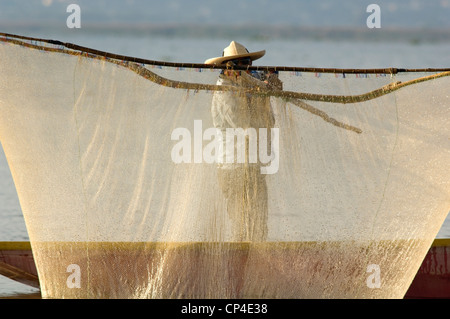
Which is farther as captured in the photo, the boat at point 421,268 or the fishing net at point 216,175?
the boat at point 421,268

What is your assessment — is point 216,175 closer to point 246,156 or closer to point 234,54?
point 246,156

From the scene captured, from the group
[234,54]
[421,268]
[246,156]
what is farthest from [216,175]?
[421,268]

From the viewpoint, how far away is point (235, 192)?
→ 154 inches

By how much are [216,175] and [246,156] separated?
180mm

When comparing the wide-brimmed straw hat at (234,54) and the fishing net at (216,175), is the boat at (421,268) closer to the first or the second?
the fishing net at (216,175)

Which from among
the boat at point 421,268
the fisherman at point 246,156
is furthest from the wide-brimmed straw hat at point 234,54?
the boat at point 421,268

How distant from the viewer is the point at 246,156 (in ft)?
12.9

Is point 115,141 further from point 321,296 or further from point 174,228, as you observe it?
point 321,296

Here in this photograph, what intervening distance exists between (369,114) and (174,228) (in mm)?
1142

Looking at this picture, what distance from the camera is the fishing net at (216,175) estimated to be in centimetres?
387

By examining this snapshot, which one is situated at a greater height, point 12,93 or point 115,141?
point 12,93

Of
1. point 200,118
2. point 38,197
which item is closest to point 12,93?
point 38,197

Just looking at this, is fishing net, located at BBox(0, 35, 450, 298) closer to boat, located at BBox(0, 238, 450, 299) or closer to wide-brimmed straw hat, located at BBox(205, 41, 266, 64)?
wide-brimmed straw hat, located at BBox(205, 41, 266, 64)
